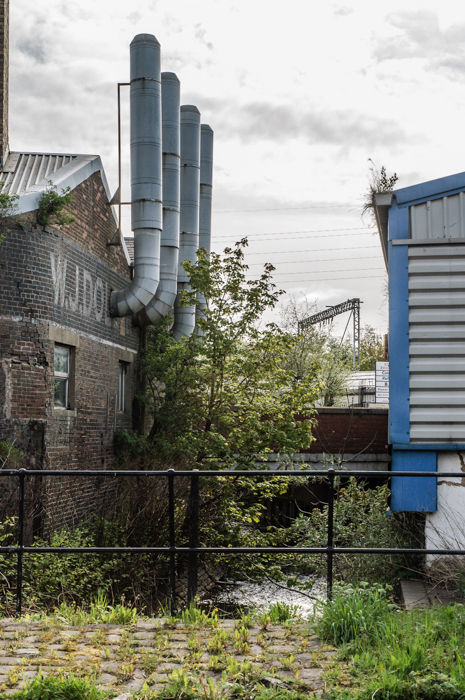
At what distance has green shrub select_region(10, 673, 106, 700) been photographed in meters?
3.25

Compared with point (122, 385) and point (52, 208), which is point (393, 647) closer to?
point (52, 208)

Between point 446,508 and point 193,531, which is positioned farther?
point 446,508

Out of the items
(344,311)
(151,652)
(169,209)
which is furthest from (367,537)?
(344,311)

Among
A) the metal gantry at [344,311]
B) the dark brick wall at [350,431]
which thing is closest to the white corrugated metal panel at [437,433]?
the dark brick wall at [350,431]

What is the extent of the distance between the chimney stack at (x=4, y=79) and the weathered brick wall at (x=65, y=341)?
2.27m

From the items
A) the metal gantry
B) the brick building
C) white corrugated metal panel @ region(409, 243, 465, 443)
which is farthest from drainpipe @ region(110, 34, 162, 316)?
the metal gantry

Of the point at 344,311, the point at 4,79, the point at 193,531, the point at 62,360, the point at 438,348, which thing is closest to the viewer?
the point at 193,531

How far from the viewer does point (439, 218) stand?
23.0ft

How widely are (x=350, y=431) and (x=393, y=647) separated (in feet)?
50.6

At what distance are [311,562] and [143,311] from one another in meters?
9.15

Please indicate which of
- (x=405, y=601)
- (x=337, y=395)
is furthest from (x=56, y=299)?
(x=337, y=395)

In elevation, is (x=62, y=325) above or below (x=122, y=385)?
above

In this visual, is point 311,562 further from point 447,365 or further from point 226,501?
point 447,365

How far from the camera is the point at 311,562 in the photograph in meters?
9.33
